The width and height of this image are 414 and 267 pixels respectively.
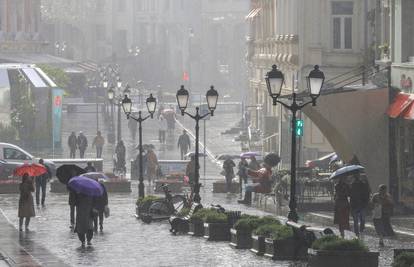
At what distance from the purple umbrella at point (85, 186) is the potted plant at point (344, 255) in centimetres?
777

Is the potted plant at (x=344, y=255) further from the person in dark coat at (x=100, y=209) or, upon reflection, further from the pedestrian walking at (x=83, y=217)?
the person in dark coat at (x=100, y=209)

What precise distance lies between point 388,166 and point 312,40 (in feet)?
60.3

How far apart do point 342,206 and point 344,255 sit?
257 inches

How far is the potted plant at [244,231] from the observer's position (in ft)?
99.5

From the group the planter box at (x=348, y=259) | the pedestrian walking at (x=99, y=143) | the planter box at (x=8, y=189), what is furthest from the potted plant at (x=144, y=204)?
the pedestrian walking at (x=99, y=143)

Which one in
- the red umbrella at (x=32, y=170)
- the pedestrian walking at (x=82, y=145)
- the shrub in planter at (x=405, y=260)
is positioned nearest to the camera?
the shrub in planter at (x=405, y=260)

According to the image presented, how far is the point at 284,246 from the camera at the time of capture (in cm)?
2805

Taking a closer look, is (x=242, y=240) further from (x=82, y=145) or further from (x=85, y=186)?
(x=82, y=145)

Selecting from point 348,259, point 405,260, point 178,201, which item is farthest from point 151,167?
point 405,260

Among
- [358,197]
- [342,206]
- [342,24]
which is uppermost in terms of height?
[342,24]

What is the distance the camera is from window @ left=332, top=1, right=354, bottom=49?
5891 cm

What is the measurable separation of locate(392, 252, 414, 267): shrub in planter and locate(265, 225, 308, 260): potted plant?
515 centimetres

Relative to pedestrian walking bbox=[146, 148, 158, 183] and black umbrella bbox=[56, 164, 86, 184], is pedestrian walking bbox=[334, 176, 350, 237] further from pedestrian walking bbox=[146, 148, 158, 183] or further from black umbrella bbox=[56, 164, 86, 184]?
pedestrian walking bbox=[146, 148, 158, 183]

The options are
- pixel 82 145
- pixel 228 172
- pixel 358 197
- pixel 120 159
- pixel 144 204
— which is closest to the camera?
pixel 358 197
